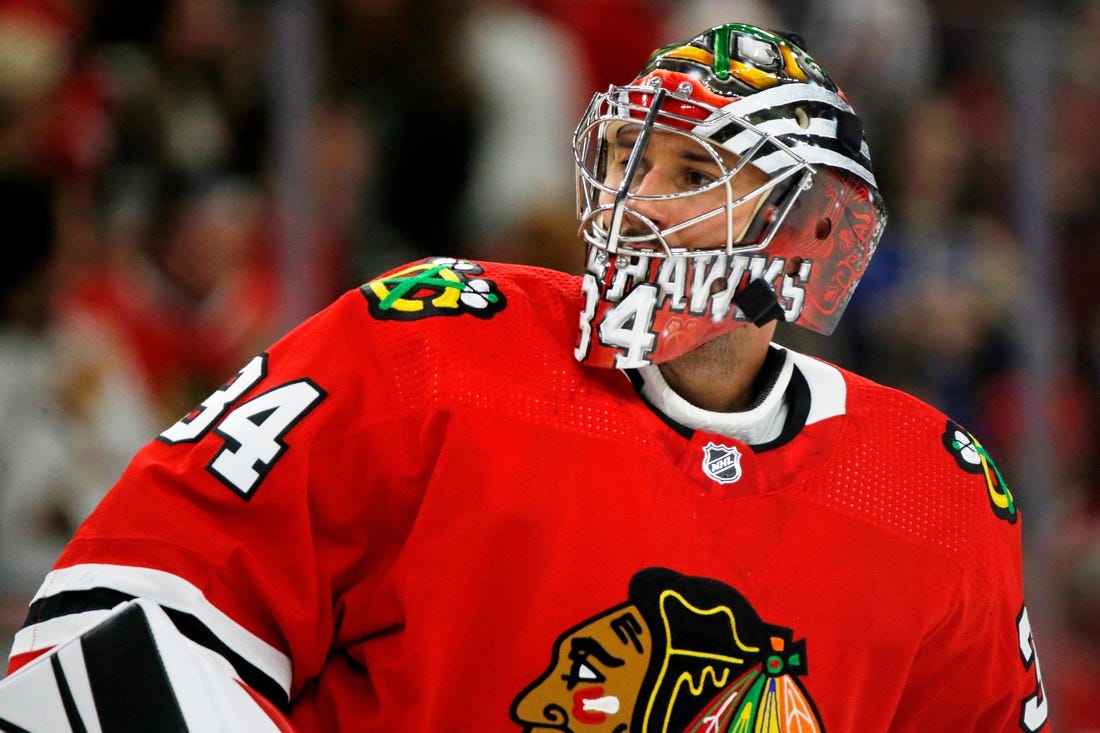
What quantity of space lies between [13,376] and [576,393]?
1584 mm

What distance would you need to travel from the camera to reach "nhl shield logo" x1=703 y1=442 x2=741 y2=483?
6.61 ft

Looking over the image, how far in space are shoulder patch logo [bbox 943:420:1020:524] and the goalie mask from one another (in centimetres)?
27

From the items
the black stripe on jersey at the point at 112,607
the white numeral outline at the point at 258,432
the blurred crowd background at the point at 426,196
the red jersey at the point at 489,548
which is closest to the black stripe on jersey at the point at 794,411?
the red jersey at the point at 489,548

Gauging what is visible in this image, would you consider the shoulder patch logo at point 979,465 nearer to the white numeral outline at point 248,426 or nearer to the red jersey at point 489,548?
the red jersey at point 489,548

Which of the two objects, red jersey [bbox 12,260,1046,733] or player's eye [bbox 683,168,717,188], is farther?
player's eye [bbox 683,168,717,188]

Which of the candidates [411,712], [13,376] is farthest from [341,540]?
[13,376]

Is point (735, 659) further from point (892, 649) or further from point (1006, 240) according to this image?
point (1006, 240)

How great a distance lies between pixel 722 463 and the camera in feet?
6.65

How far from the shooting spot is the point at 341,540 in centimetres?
189

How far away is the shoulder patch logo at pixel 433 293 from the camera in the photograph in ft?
6.57

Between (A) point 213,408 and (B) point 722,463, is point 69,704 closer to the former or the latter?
(A) point 213,408

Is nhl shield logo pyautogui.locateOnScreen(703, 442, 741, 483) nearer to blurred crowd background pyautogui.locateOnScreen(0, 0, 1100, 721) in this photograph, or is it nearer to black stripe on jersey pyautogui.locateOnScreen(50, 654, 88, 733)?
black stripe on jersey pyautogui.locateOnScreen(50, 654, 88, 733)

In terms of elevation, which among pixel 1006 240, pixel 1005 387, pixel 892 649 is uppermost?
pixel 892 649

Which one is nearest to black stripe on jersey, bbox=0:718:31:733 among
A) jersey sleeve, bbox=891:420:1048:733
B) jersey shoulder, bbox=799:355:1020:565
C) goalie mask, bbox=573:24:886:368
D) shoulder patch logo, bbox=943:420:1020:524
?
goalie mask, bbox=573:24:886:368
